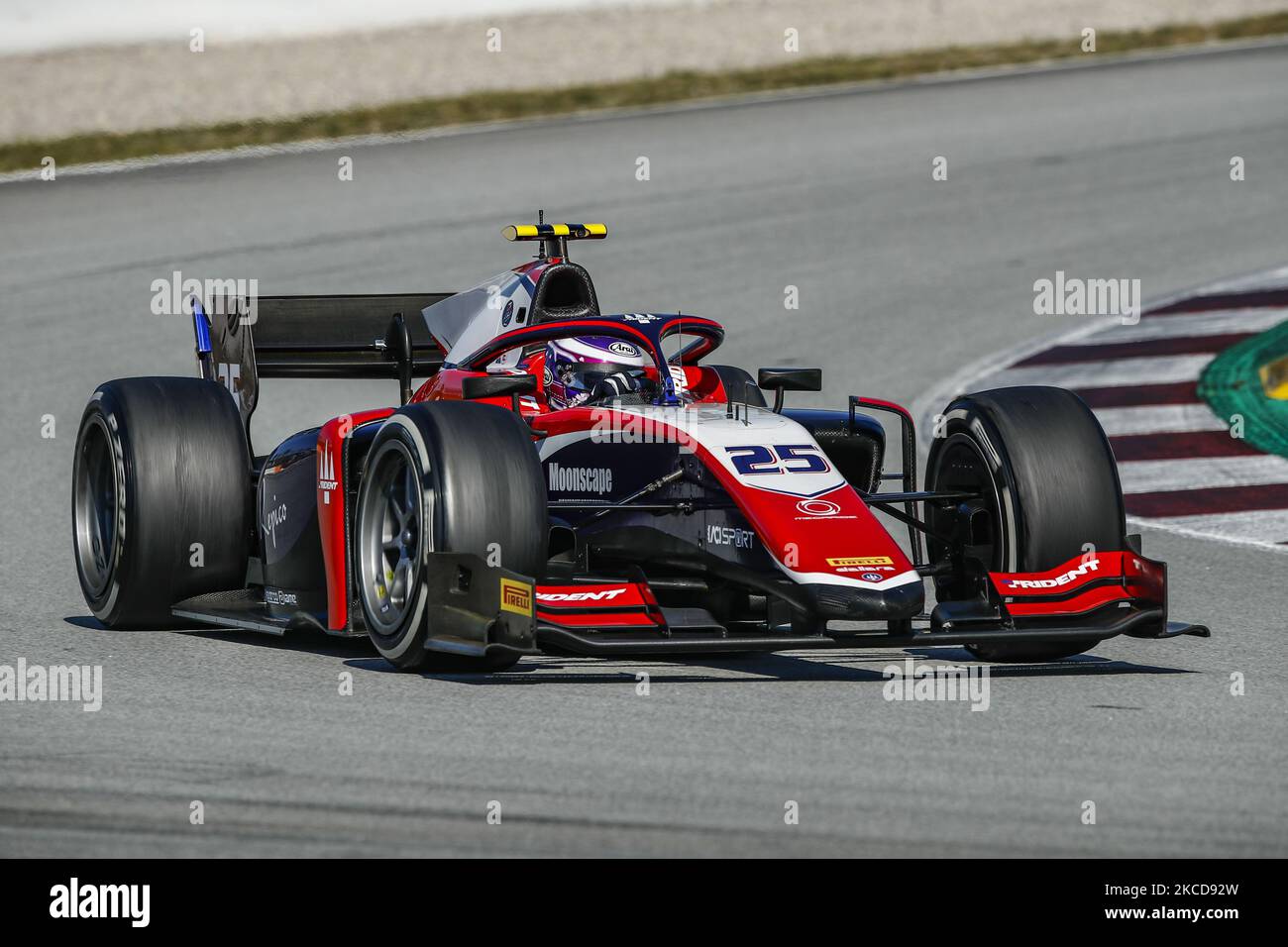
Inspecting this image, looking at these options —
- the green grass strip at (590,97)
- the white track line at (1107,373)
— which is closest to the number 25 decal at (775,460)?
the white track line at (1107,373)

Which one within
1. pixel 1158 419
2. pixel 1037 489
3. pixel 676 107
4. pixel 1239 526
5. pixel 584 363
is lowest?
pixel 1239 526

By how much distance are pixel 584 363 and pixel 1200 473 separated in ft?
15.7

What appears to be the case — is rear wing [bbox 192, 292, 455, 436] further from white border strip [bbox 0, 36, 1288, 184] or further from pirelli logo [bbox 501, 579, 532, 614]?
white border strip [bbox 0, 36, 1288, 184]

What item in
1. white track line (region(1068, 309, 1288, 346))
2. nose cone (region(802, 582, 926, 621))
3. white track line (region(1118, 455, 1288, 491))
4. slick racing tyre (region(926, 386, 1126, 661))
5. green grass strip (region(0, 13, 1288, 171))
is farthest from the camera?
green grass strip (region(0, 13, 1288, 171))

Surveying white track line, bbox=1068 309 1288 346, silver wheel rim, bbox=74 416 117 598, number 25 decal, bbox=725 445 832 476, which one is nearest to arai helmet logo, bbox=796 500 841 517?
number 25 decal, bbox=725 445 832 476

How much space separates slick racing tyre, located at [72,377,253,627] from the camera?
8.60 metres

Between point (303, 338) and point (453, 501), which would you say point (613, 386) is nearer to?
point (453, 501)

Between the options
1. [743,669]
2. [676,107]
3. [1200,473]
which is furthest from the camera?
[676,107]

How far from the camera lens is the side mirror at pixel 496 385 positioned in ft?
26.2

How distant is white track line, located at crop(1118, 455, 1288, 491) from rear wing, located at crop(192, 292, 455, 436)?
4.05m

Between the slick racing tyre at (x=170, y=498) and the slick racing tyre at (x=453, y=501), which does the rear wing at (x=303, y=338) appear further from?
the slick racing tyre at (x=453, y=501)

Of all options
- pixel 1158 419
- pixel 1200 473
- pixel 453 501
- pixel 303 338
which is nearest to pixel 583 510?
pixel 453 501

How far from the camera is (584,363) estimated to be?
335 inches
